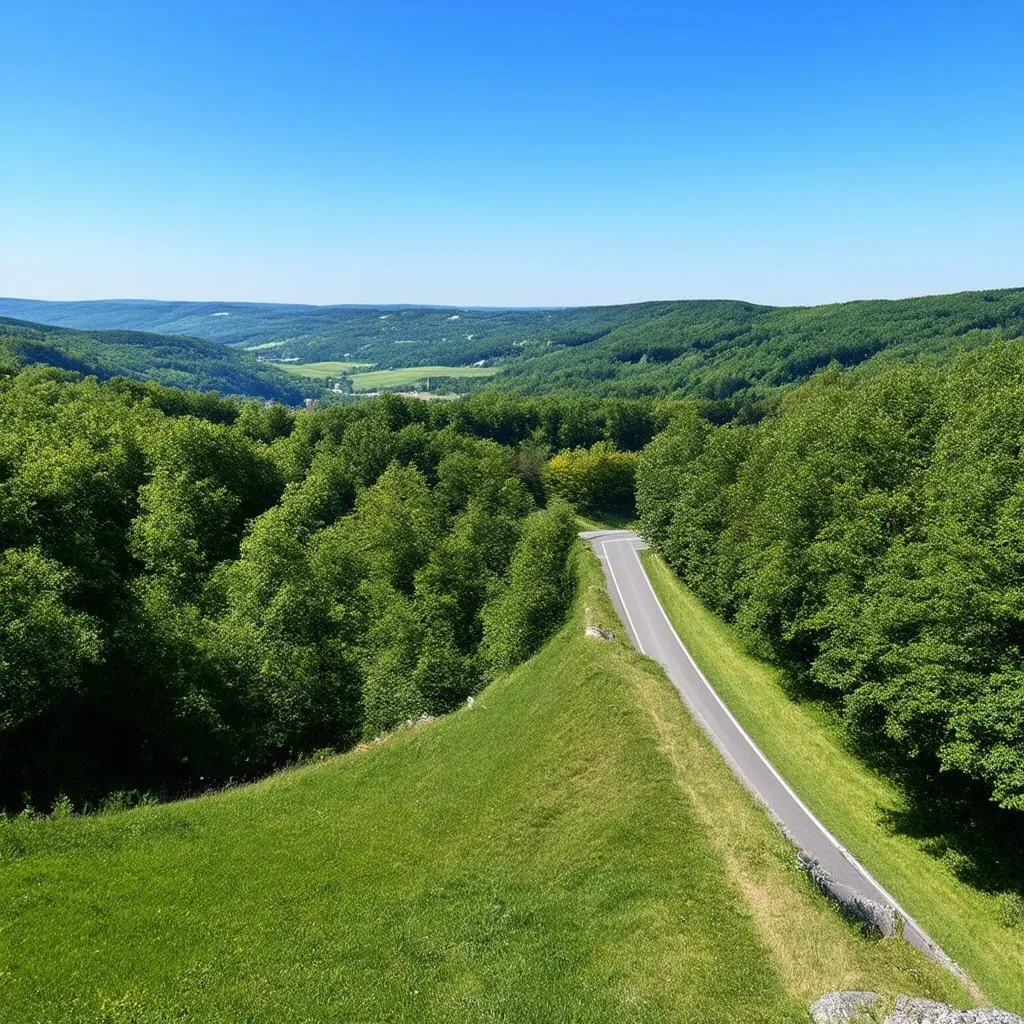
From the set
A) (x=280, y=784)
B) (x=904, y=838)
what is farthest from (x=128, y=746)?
(x=904, y=838)

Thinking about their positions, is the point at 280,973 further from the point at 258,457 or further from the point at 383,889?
the point at 258,457

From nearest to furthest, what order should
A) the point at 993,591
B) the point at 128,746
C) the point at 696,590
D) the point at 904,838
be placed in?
the point at 993,591
the point at 904,838
the point at 128,746
the point at 696,590

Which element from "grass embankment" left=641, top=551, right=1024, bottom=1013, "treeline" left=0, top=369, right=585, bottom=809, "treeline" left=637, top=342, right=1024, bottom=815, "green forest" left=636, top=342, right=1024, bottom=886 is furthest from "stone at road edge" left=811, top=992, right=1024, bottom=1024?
"treeline" left=0, top=369, right=585, bottom=809

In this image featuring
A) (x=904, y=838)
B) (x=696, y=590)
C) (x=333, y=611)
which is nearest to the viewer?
(x=904, y=838)

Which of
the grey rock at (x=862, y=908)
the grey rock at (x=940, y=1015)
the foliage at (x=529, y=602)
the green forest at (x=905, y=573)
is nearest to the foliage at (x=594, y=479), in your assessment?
the foliage at (x=529, y=602)

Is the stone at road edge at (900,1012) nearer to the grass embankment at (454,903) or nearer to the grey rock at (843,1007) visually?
the grey rock at (843,1007)
